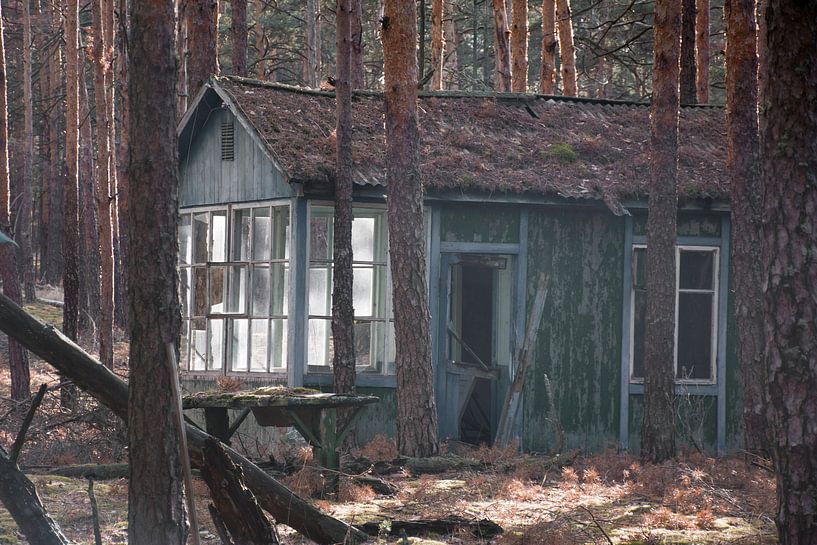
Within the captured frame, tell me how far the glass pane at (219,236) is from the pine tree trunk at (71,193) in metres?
5.05

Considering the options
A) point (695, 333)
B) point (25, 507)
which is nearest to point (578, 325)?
point (695, 333)

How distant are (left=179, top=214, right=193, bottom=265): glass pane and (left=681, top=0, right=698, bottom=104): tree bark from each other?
9419 millimetres

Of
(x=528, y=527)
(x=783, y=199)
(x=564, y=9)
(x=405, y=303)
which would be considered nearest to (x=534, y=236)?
(x=405, y=303)

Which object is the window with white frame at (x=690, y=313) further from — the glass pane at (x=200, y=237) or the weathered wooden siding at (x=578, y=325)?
the glass pane at (x=200, y=237)

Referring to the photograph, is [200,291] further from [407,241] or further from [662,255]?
[662,255]

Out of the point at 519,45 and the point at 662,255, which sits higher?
the point at 519,45

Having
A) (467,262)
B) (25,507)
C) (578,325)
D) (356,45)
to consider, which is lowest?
(25,507)

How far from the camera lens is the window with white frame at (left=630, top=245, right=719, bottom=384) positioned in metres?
15.1

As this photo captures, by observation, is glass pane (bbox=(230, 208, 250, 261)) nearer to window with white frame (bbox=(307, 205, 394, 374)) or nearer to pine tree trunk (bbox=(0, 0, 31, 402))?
window with white frame (bbox=(307, 205, 394, 374))

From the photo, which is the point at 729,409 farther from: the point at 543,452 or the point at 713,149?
the point at 713,149

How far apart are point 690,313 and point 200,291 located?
7.05 meters

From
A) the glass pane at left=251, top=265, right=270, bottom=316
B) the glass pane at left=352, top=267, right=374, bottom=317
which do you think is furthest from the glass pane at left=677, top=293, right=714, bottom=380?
the glass pane at left=251, top=265, right=270, bottom=316

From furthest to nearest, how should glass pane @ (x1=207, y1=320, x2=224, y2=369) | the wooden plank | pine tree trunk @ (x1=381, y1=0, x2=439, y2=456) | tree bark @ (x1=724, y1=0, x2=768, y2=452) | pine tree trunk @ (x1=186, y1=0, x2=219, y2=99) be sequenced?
pine tree trunk @ (x1=186, y1=0, x2=219, y2=99) → glass pane @ (x1=207, y1=320, x2=224, y2=369) → the wooden plank → tree bark @ (x1=724, y1=0, x2=768, y2=452) → pine tree trunk @ (x1=381, y1=0, x2=439, y2=456)

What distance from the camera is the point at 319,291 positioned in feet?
47.5
